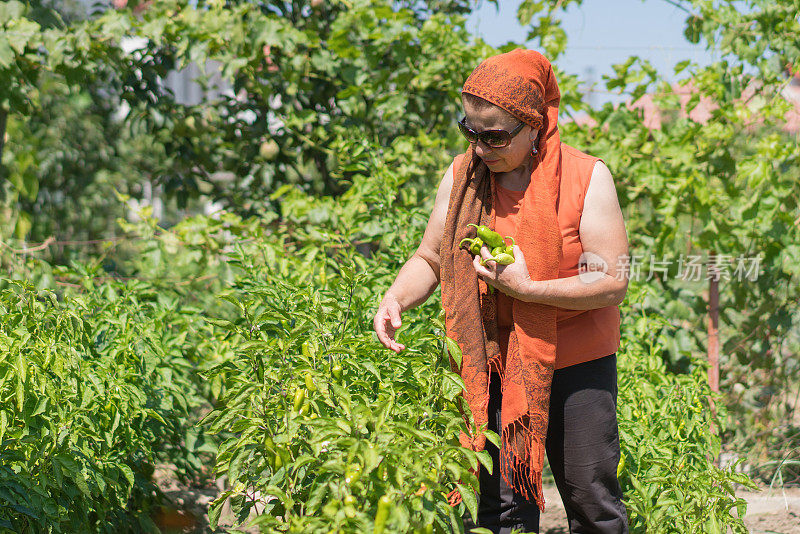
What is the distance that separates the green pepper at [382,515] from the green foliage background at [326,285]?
1cm

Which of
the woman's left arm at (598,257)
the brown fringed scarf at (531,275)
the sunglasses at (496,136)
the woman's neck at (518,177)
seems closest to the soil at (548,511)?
the brown fringed scarf at (531,275)

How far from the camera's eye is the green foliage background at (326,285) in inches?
69.4

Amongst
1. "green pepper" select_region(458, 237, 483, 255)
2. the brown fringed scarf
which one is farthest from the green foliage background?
"green pepper" select_region(458, 237, 483, 255)

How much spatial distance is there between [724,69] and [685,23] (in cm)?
32

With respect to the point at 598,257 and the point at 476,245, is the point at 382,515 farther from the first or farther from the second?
the point at 598,257

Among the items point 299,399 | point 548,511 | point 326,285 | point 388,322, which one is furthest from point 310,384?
point 548,511

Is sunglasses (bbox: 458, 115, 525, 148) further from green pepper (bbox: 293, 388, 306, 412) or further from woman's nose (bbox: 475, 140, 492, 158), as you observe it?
green pepper (bbox: 293, 388, 306, 412)

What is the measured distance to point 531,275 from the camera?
1.86 meters

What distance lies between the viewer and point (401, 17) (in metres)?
3.75

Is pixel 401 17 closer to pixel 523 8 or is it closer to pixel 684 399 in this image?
pixel 523 8

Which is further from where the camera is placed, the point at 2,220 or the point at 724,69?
the point at 2,220

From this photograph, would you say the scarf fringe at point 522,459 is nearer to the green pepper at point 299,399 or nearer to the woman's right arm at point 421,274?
the woman's right arm at point 421,274

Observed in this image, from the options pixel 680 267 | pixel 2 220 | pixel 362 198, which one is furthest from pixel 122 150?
pixel 680 267

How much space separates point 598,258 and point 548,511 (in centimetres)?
169
